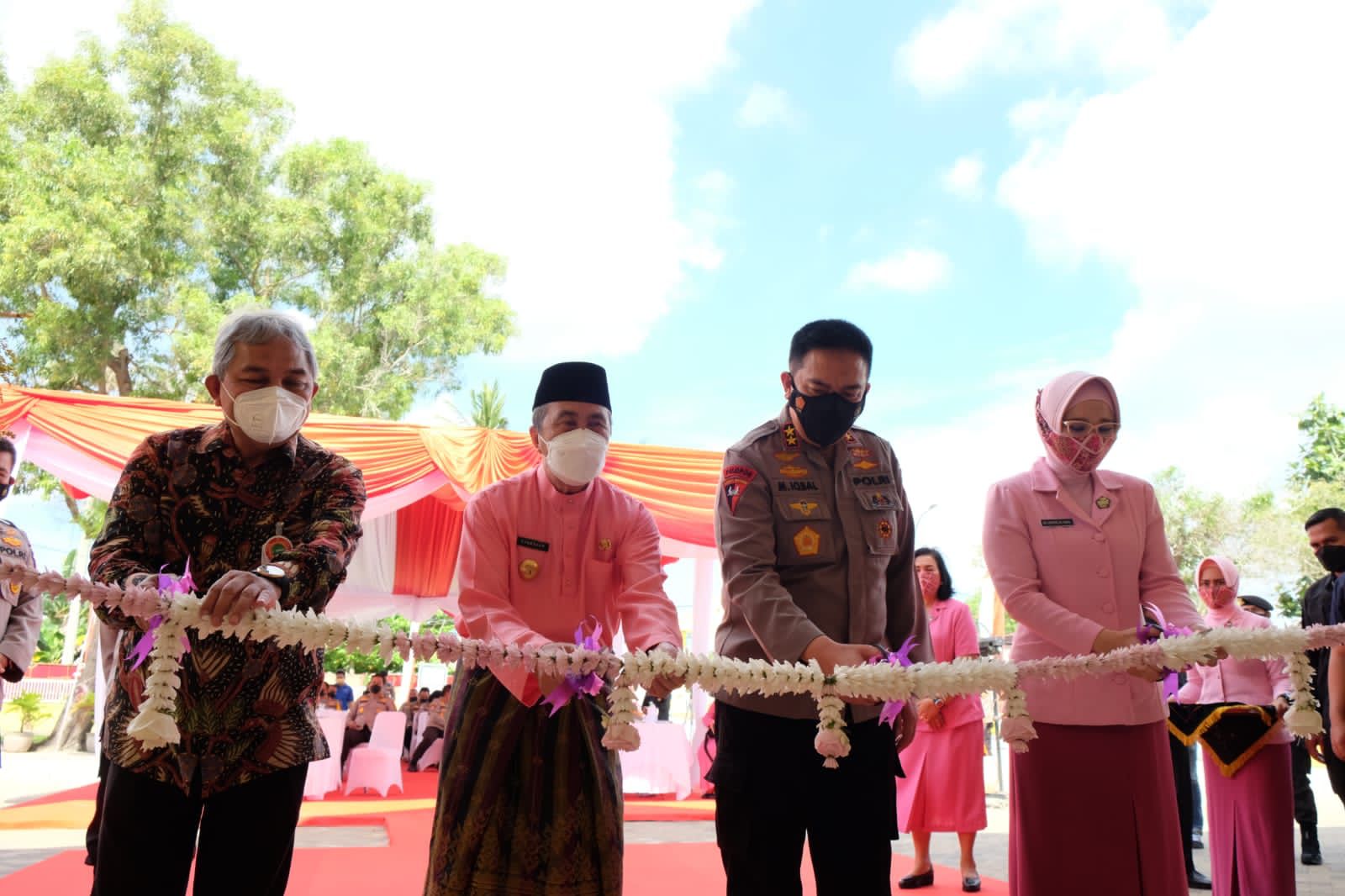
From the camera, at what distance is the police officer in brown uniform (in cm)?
236

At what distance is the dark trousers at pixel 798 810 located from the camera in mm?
2355

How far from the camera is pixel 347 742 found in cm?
1000

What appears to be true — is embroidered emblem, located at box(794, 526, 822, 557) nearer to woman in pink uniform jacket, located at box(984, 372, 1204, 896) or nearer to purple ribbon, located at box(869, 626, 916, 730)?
purple ribbon, located at box(869, 626, 916, 730)

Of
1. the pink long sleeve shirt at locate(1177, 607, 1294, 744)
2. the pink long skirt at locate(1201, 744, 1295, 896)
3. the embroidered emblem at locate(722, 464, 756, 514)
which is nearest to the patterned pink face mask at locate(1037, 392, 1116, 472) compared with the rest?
the embroidered emblem at locate(722, 464, 756, 514)

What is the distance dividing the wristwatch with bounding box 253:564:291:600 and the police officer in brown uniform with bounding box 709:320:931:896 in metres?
1.05

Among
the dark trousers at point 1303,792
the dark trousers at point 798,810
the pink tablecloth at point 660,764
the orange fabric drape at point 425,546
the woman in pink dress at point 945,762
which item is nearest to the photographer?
the dark trousers at point 798,810

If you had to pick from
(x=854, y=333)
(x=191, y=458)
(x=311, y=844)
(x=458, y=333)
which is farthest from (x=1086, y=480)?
(x=458, y=333)

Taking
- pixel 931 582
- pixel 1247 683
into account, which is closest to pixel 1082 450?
pixel 1247 683

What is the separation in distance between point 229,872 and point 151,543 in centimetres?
69

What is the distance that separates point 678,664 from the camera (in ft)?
6.67

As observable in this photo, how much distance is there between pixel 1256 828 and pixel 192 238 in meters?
16.3

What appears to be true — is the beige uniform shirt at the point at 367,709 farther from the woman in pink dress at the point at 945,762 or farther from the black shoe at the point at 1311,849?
the black shoe at the point at 1311,849

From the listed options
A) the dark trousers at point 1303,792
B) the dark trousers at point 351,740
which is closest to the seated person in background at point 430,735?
the dark trousers at point 351,740

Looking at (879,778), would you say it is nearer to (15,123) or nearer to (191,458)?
(191,458)
